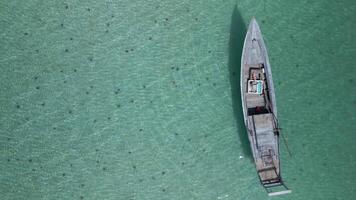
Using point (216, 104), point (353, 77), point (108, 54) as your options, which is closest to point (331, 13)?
point (353, 77)

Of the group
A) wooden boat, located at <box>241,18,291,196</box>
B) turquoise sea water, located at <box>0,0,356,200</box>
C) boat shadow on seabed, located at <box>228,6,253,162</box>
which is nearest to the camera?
wooden boat, located at <box>241,18,291,196</box>

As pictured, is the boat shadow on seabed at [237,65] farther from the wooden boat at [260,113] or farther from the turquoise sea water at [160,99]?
the wooden boat at [260,113]

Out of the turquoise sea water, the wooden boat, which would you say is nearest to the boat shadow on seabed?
the turquoise sea water

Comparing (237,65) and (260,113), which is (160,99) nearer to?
(237,65)

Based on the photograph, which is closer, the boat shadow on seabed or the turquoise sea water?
the turquoise sea water

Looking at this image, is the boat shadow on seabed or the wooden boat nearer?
the wooden boat

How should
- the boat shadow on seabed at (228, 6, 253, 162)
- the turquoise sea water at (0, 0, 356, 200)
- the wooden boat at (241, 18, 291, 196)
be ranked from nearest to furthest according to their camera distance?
the wooden boat at (241, 18, 291, 196) < the turquoise sea water at (0, 0, 356, 200) < the boat shadow on seabed at (228, 6, 253, 162)

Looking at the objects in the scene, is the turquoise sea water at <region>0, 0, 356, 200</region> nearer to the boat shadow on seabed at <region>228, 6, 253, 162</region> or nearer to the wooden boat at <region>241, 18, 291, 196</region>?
the boat shadow on seabed at <region>228, 6, 253, 162</region>
